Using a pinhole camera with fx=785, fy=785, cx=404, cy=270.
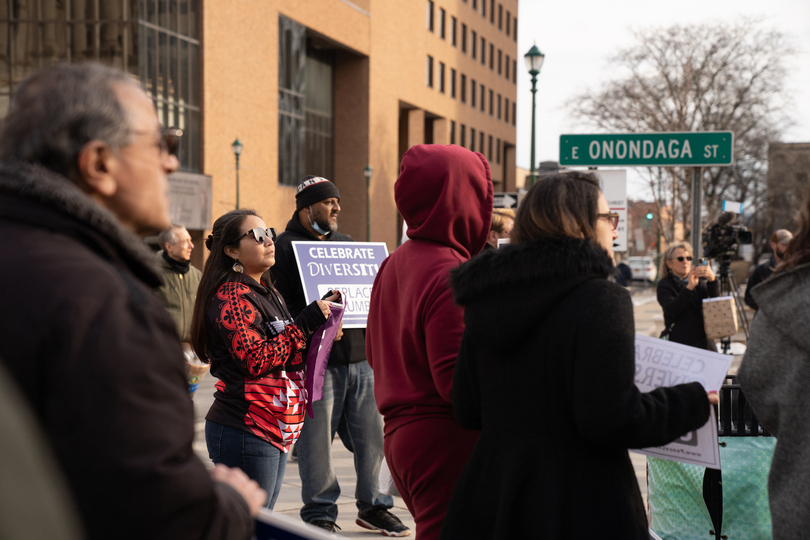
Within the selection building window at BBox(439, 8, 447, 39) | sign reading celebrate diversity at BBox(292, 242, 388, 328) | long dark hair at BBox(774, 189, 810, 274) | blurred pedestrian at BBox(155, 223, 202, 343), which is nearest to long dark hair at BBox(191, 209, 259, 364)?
sign reading celebrate diversity at BBox(292, 242, 388, 328)

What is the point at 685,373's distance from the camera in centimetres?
238

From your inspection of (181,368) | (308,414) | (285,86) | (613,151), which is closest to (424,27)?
(285,86)

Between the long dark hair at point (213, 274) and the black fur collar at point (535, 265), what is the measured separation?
160cm

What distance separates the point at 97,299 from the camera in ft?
3.98

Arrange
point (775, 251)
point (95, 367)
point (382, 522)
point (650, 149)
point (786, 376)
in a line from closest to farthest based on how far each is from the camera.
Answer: point (95, 367) → point (786, 376) → point (382, 522) → point (650, 149) → point (775, 251)

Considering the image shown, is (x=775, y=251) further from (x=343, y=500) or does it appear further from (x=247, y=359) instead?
(x=247, y=359)

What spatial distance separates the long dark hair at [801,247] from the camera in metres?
2.06

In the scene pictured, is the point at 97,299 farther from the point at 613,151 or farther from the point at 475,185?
the point at 613,151

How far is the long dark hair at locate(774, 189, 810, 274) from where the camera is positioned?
2.06 metres

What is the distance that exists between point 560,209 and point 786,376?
746 mm

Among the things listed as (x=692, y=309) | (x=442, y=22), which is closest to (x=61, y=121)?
(x=692, y=309)

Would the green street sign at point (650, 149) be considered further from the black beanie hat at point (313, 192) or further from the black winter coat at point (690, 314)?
the black beanie hat at point (313, 192)

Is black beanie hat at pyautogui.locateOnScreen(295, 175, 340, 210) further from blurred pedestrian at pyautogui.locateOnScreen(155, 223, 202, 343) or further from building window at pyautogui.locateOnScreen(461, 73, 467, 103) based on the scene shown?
building window at pyautogui.locateOnScreen(461, 73, 467, 103)

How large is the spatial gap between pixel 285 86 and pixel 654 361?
34988 millimetres
